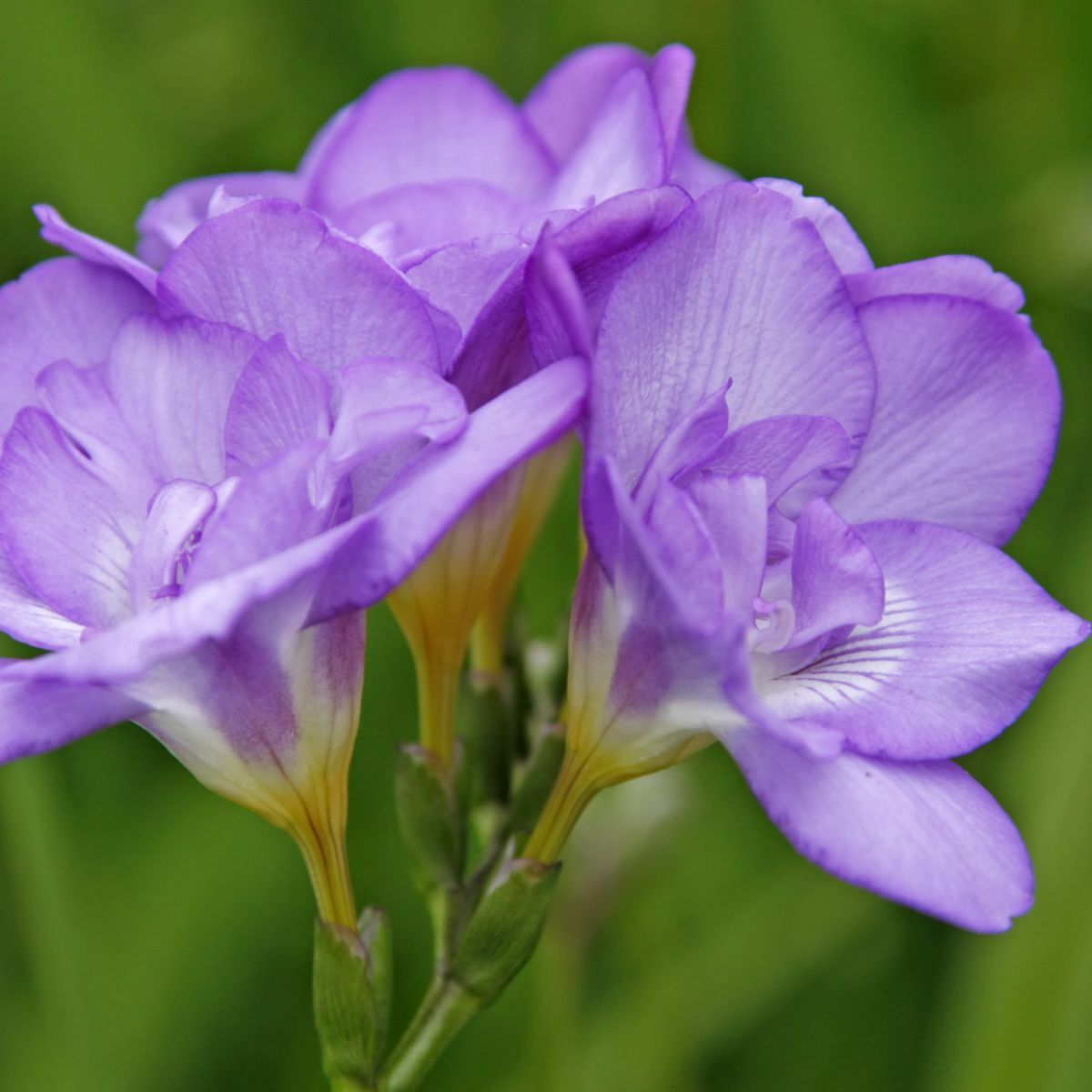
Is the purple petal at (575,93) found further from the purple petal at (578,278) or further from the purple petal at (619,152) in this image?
the purple petal at (578,278)

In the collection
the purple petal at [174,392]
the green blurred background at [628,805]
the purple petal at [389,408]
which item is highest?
the purple petal at [389,408]

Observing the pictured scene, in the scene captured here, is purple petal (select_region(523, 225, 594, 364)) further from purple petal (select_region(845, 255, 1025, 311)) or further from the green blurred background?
the green blurred background

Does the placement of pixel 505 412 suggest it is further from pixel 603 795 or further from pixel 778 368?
pixel 603 795

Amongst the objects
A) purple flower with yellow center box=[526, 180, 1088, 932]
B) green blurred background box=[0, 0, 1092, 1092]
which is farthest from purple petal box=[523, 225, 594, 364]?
green blurred background box=[0, 0, 1092, 1092]

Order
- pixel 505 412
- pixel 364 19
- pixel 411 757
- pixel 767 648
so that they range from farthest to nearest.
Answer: pixel 364 19, pixel 411 757, pixel 767 648, pixel 505 412

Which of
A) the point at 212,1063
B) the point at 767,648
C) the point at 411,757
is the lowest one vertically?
the point at 212,1063

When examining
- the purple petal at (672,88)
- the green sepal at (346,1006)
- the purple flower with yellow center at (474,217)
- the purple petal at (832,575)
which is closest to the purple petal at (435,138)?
the purple flower with yellow center at (474,217)

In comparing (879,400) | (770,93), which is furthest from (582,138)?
(770,93)
